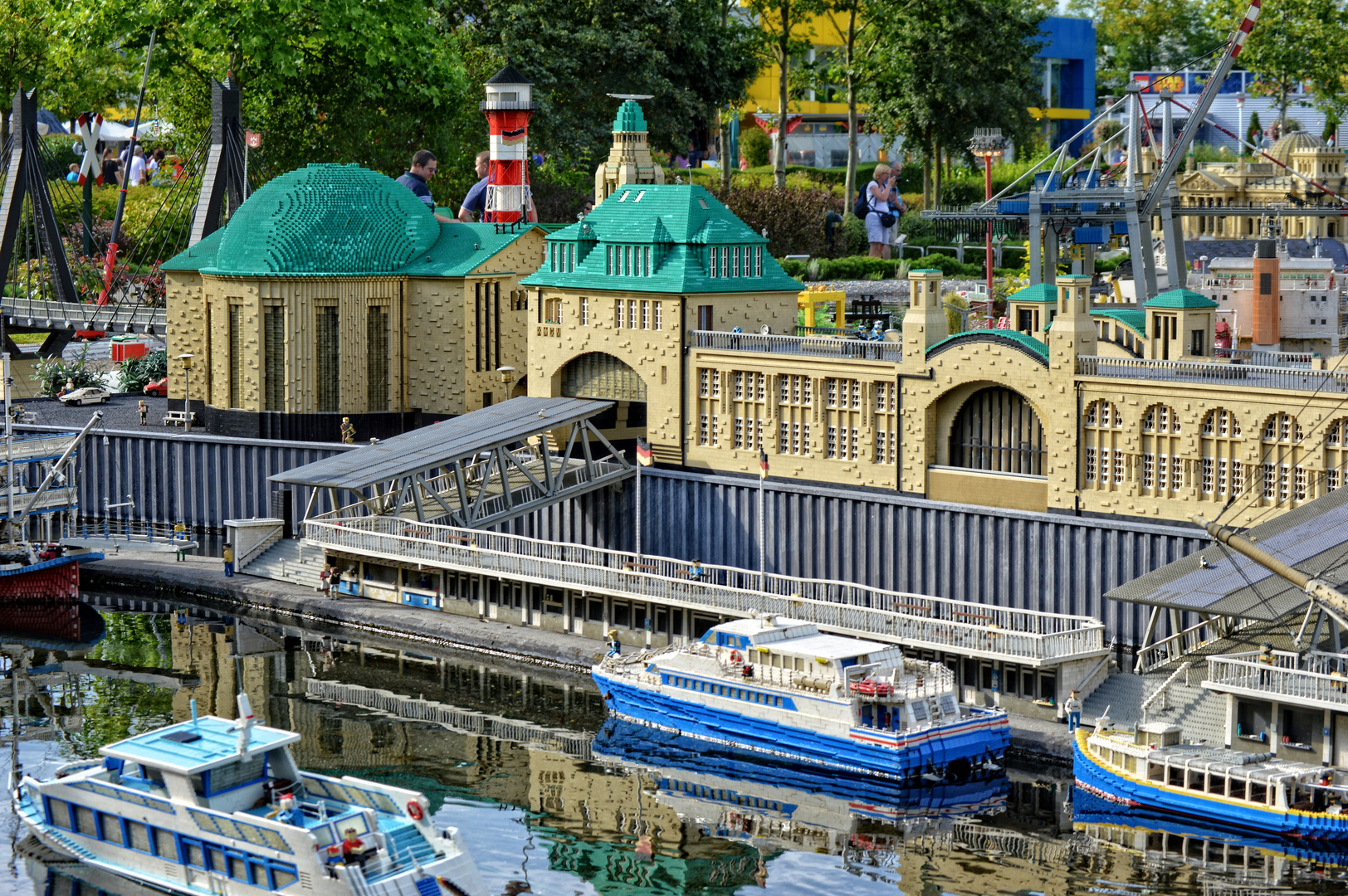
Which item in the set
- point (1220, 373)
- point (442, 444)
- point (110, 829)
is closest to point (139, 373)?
point (442, 444)

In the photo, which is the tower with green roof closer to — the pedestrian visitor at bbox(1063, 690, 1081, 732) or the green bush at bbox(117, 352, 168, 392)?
the green bush at bbox(117, 352, 168, 392)

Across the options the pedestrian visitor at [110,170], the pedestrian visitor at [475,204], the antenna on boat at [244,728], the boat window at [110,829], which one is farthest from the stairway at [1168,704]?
the pedestrian visitor at [110,170]

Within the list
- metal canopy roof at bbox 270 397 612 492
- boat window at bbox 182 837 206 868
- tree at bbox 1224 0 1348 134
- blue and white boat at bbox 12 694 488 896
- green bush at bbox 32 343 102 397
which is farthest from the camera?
tree at bbox 1224 0 1348 134

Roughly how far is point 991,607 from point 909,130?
234 ft

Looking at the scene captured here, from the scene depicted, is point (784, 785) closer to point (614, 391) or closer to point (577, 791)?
point (577, 791)

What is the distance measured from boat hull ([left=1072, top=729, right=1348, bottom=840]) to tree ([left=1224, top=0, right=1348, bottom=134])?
108 m

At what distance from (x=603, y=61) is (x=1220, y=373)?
6595 cm

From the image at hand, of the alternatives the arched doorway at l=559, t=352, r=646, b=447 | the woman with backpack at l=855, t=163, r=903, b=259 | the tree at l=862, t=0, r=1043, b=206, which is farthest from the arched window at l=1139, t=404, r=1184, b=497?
the tree at l=862, t=0, r=1043, b=206

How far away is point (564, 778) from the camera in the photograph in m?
62.6

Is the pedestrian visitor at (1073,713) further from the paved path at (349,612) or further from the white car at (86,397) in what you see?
the white car at (86,397)

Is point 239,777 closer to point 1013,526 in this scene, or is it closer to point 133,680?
point 133,680

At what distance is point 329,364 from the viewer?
101812mm

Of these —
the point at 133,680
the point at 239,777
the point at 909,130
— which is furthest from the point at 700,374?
the point at 909,130

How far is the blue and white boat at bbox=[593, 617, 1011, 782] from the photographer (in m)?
62.2
